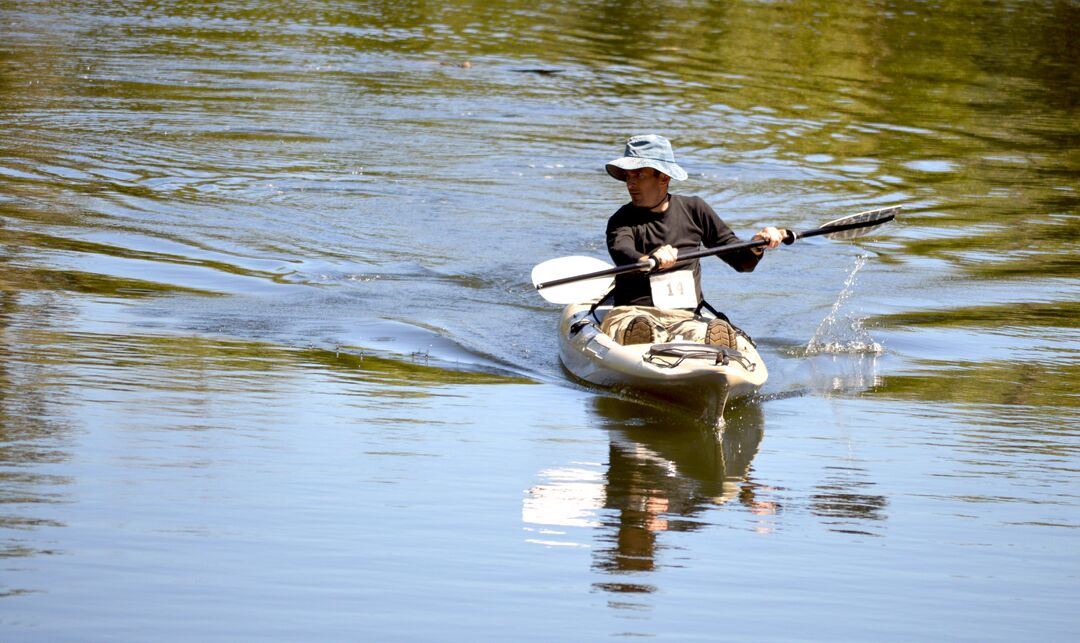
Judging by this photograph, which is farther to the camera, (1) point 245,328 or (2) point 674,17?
(2) point 674,17

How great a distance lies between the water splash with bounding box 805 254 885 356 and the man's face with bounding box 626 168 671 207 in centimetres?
204

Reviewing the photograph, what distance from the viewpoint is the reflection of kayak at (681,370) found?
780cm

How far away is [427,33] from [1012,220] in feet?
46.5

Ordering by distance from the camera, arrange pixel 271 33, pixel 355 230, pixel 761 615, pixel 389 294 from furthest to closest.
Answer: pixel 271 33 → pixel 355 230 → pixel 389 294 → pixel 761 615

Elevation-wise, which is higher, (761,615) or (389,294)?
(761,615)

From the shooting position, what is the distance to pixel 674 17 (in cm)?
3100

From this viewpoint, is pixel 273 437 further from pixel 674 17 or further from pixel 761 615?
pixel 674 17

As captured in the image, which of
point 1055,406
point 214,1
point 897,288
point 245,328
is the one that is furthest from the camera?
point 214,1

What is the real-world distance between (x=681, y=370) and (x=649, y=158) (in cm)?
127

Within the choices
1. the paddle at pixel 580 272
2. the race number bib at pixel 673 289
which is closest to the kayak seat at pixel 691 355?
the race number bib at pixel 673 289

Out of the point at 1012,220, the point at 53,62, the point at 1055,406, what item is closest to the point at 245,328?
the point at 1055,406

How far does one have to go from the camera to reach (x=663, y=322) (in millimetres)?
8523

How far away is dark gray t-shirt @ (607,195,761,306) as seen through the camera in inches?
334

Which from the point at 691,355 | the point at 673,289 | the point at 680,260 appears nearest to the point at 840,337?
the point at 673,289
